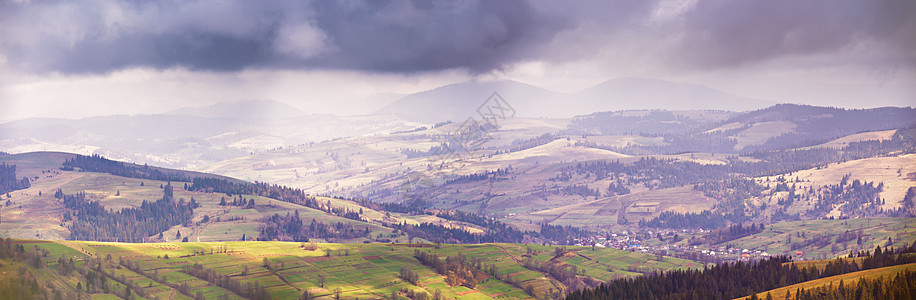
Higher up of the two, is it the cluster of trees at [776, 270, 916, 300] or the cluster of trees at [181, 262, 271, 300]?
the cluster of trees at [776, 270, 916, 300]

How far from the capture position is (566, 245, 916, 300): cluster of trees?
131 m

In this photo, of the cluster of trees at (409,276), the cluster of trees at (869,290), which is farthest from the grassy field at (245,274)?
the cluster of trees at (869,290)

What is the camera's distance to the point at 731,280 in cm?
13562

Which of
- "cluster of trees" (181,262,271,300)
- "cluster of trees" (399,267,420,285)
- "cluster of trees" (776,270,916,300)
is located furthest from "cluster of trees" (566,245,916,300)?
"cluster of trees" (181,262,271,300)

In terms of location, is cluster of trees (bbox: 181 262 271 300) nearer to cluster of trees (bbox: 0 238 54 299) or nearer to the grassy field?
the grassy field

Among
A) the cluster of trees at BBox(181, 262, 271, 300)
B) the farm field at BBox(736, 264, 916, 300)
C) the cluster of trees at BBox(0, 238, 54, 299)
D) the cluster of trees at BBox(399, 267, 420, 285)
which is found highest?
the cluster of trees at BBox(0, 238, 54, 299)

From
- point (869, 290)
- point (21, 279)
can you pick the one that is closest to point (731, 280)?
point (869, 290)

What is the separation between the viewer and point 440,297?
165625 millimetres

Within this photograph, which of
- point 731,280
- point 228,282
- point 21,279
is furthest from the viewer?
point 228,282

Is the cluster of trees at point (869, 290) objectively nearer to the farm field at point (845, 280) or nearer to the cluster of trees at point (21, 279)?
the farm field at point (845, 280)

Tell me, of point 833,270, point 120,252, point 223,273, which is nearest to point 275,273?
point 223,273

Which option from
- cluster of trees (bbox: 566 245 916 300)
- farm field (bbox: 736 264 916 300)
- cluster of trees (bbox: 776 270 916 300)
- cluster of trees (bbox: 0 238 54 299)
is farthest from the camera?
cluster of trees (bbox: 566 245 916 300)

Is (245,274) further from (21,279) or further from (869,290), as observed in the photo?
(869,290)

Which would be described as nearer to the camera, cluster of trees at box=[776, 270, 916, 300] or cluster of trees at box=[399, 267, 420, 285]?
cluster of trees at box=[776, 270, 916, 300]
